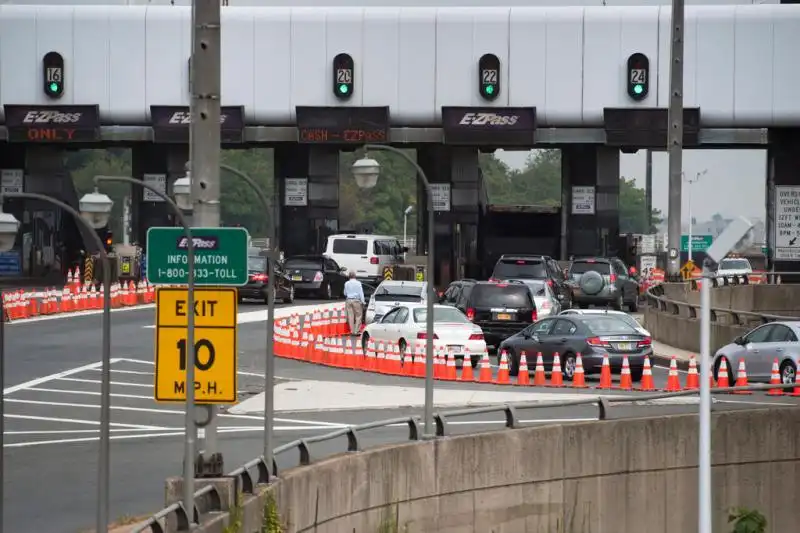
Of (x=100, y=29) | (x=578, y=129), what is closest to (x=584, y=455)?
(x=578, y=129)

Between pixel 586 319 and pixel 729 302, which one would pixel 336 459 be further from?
pixel 729 302

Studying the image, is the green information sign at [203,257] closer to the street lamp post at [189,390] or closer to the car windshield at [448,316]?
the street lamp post at [189,390]

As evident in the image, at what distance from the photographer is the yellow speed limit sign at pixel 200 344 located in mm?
16250

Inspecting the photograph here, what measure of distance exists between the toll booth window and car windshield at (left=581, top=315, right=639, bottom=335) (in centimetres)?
2757

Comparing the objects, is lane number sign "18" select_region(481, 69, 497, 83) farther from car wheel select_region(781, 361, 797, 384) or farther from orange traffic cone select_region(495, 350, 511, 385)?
car wheel select_region(781, 361, 797, 384)

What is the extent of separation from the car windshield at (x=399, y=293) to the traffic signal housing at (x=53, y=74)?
26.4 m

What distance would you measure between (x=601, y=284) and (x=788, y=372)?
2261 centimetres

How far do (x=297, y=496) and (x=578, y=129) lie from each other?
48.0 meters

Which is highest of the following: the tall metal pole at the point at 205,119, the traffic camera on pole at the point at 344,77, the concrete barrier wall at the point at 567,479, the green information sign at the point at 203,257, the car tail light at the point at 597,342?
the traffic camera on pole at the point at 344,77

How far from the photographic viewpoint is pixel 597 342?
3497cm

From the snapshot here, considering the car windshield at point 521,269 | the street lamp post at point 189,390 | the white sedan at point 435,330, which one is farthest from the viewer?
the car windshield at point 521,269

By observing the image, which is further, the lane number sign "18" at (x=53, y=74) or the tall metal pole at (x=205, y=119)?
the lane number sign "18" at (x=53, y=74)

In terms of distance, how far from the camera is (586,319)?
3569 cm

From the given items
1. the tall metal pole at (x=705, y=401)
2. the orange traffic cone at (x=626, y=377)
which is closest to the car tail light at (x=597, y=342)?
the orange traffic cone at (x=626, y=377)
